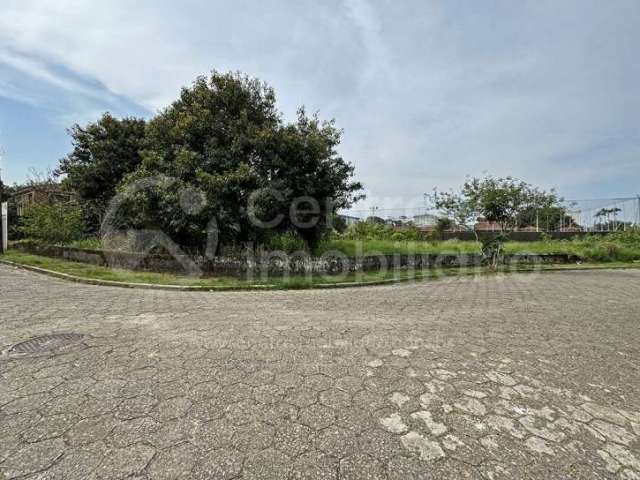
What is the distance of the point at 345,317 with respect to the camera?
5.04 meters

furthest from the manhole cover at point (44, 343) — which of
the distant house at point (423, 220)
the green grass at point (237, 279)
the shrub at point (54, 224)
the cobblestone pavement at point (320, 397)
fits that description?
the distant house at point (423, 220)

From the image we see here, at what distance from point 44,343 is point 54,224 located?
13.7m

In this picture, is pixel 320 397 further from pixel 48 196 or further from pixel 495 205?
pixel 48 196

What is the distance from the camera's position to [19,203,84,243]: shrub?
13703 mm

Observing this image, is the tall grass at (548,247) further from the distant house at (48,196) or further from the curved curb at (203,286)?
the distant house at (48,196)

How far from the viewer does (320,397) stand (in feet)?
8.27

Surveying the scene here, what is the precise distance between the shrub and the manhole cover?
43.2 feet

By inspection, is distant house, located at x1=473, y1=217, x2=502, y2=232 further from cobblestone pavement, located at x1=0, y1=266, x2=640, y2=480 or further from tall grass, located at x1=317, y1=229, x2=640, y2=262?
cobblestone pavement, located at x1=0, y1=266, x2=640, y2=480

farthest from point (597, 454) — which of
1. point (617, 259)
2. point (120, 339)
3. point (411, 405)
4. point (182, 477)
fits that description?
point (617, 259)

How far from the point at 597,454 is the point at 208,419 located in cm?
267

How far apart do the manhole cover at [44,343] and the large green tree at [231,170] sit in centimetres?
499

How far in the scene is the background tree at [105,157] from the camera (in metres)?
15.6

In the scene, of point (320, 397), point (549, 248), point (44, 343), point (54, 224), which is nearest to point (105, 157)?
point (54, 224)

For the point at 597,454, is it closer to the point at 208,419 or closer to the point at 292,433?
the point at 292,433
